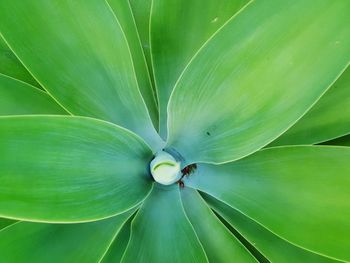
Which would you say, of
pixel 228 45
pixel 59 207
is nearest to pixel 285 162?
pixel 228 45

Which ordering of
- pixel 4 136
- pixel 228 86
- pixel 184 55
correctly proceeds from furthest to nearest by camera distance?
pixel 184 55 < pixel 228 86 < pixel 4 136

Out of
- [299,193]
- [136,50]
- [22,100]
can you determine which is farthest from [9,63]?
[299,193]

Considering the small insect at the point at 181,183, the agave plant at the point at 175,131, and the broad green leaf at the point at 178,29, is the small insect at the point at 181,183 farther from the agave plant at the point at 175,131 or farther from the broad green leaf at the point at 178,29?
the broad green leaf at the point at 178,29

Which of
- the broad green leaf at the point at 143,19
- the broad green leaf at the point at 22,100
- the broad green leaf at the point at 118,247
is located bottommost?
the broad green leaf at the point at 118,247

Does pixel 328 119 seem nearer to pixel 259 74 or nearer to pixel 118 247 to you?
pixel 259 74

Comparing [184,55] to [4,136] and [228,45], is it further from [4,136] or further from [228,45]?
[4,136]

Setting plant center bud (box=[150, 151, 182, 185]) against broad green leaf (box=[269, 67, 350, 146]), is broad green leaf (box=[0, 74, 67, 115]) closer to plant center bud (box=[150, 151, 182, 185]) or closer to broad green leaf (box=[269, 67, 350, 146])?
plant center bud (box=[150, 151, 182, 185])

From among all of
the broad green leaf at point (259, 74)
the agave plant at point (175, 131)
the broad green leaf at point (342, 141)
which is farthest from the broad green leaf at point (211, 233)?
the broad green leaf at point (342, 141)
